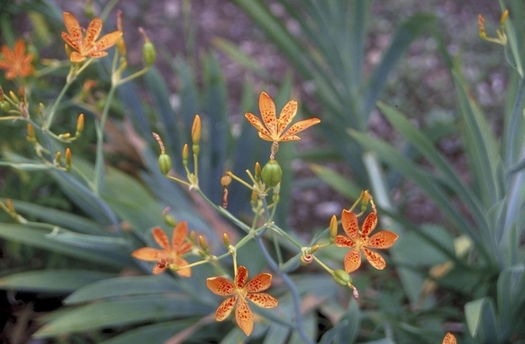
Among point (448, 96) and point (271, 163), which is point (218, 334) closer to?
point (271, 163)

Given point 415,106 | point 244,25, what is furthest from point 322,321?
point 244,25

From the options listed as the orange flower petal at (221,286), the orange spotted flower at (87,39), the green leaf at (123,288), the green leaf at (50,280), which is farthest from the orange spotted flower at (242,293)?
the green leaf at (50,280)

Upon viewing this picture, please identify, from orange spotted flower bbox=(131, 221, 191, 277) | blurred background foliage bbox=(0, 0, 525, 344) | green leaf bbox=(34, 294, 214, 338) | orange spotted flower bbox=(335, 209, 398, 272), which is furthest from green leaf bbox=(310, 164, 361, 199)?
orange spotted flower bbox=(335, 209, 398, 272)

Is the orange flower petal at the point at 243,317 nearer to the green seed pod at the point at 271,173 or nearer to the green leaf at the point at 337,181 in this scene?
the green seed pod at the point at 271,173

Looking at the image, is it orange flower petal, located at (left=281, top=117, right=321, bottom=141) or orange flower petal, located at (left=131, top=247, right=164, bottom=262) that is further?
orange flower petal, located at (left=131, top=247, right=164, bottom=262)

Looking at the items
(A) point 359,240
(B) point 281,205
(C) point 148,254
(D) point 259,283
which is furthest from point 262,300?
(B) point 281,205

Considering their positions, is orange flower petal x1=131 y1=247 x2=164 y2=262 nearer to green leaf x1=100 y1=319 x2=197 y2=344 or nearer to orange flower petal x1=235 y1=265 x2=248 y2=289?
orange flower petal x1=235 y1=265 x2=248 y2=289

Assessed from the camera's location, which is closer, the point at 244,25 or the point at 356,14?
the point at 356,14
